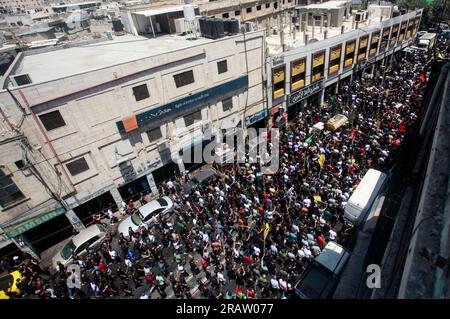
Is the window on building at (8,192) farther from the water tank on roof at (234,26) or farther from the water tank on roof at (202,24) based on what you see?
the water tank on roof at (234,26)

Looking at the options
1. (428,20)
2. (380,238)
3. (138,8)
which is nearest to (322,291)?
(380,238)

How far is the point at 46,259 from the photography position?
1791cm

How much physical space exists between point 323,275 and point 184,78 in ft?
52.3

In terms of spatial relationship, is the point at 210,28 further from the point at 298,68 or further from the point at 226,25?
the point at 298,68

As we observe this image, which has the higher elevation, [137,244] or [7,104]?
[7,104]

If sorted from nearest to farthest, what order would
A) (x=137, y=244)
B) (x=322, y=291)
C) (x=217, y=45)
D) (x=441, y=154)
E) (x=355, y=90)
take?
(x=441, y=154) < (x=322, y=291) < (x=137, y=244) < (x=217, y=45) < (x=355, y=90)

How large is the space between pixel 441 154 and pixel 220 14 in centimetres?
3764

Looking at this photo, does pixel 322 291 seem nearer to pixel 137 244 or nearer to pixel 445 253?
pixel 445 253

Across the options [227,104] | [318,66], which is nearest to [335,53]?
[318,66]

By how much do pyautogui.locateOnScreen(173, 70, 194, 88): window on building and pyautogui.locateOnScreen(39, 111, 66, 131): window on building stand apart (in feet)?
26.6

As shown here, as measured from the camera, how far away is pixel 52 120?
15.7 m

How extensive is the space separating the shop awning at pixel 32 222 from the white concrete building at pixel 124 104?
0.79 feet

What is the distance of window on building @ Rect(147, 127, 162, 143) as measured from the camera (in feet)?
64.8

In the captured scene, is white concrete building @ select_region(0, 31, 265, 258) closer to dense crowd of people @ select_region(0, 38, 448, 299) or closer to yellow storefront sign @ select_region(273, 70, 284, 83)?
yellow storefront sign @ select_region(273, 70, 284, 83)
